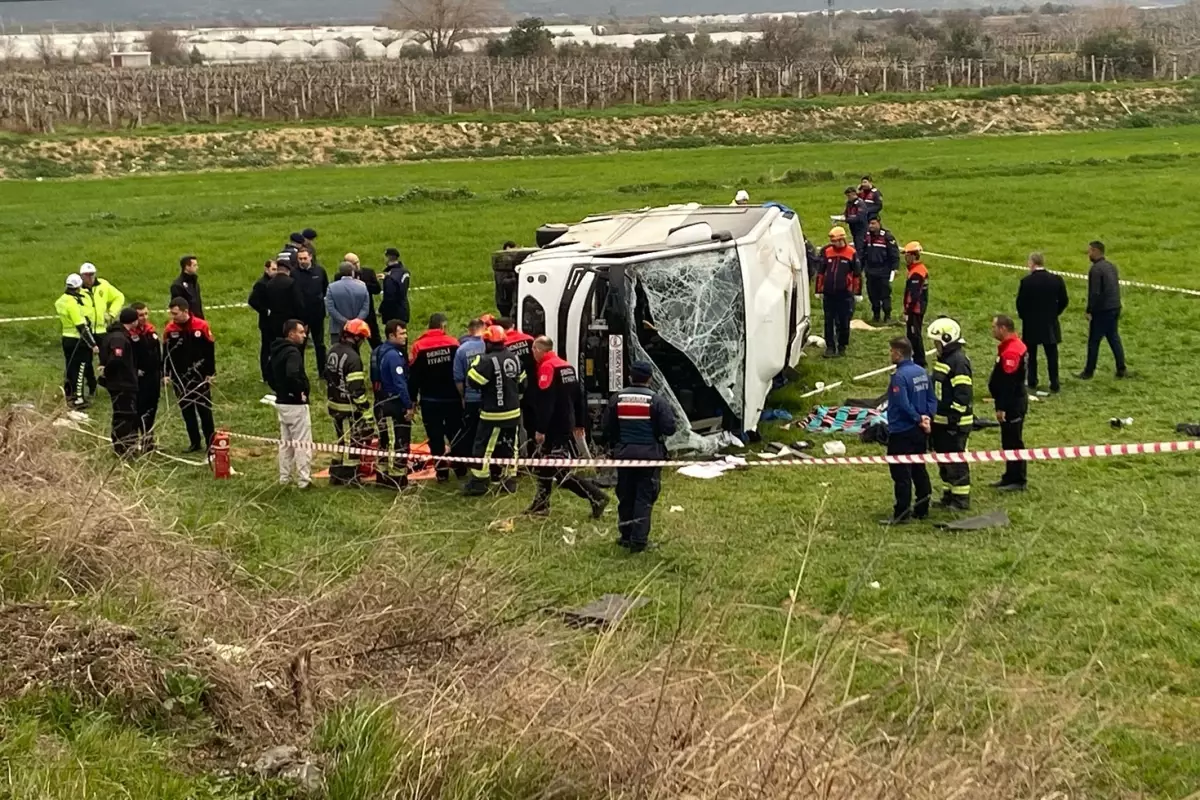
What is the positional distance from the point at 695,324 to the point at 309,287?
5567mm

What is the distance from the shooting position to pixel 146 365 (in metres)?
13.5

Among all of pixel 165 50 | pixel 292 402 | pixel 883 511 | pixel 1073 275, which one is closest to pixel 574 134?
pixel 1073 275

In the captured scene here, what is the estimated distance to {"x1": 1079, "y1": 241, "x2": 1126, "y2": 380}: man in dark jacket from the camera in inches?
627

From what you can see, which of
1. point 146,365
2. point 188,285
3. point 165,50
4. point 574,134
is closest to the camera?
point 146,365

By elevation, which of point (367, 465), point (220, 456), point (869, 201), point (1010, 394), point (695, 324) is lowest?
point (367, 465)

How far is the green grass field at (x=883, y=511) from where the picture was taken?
7.20m

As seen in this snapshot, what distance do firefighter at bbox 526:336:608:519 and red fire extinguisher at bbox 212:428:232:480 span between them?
3.04 meters

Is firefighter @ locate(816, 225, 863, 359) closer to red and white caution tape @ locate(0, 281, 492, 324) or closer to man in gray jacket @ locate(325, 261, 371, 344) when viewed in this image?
man in gray jacket @ locate(325, 261, 371, 344)

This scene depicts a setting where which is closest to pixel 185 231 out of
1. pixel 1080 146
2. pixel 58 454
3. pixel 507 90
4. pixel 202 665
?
pixel 58 454

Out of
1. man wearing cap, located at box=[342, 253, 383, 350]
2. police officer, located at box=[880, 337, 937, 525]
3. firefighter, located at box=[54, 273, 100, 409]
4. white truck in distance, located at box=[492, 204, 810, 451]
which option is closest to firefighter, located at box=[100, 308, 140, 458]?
firefighter, located at box=[54, 273, 100, 409]

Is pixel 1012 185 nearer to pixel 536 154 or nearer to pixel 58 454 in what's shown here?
pixel 536 154

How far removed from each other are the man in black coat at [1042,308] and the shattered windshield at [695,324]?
4160mm

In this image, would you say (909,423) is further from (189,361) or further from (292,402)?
(189,361)

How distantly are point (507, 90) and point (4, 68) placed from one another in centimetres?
4379
